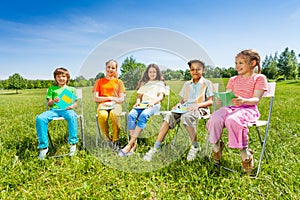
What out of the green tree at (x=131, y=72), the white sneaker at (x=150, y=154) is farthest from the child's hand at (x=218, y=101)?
the green tree at (x=131, y=72)

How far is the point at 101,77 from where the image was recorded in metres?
3.37

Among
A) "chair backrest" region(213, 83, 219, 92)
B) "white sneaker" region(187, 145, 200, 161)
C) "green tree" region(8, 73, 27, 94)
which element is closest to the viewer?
"chair backrest" region(213, 83, 219, 92)

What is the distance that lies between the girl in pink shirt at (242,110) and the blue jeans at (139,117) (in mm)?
899

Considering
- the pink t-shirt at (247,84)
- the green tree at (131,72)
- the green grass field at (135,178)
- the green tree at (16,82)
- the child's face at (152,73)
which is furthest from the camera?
the green tree at (16,82)

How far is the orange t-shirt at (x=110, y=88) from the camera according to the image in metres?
3.50

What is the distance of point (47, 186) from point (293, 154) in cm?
294

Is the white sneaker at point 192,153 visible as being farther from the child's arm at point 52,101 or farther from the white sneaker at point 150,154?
the child's arm at point 52,101

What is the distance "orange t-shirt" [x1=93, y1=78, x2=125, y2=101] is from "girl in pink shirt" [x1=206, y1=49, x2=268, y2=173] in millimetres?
1409

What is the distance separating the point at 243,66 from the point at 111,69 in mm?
1688

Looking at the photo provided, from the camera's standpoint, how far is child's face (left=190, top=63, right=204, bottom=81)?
2900mm

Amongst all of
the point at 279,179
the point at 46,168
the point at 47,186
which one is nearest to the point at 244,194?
the point at 279,179

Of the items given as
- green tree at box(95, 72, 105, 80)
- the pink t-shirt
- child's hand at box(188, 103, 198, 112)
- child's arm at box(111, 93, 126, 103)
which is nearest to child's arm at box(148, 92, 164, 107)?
child's arm at box(111, 93, 126, 103)

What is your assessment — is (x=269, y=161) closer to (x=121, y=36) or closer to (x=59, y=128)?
(x=121, y=36)

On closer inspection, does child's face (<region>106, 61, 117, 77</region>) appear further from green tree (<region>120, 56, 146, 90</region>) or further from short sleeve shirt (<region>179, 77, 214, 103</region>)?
short sleeve shirt (<region>179, 77, 214, 103</region>)
